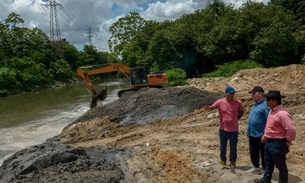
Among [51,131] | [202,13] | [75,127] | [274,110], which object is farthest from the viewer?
[202,13]

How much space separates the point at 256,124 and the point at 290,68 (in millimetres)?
15875

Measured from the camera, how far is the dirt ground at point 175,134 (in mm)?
7508

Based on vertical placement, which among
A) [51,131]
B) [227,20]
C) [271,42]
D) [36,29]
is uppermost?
[36,29]

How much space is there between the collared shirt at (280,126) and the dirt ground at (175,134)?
120cm

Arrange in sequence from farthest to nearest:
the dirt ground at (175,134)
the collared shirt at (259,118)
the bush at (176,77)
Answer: the bush at (176,77) < the dirt ground at (175,134) < the collared shirt at (259,118)

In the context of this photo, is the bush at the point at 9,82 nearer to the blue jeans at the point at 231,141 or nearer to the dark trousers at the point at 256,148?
the blue jeans at the point at 231,141

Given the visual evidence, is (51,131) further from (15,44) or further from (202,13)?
(15,44)

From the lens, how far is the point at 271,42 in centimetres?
2762

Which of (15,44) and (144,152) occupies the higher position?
(15,44)

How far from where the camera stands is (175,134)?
11.1 meters

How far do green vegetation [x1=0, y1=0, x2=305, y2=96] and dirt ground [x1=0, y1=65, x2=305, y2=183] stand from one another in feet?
24.5

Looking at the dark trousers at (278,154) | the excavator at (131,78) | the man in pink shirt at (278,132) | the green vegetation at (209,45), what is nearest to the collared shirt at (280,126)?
the man in pink shirt at (278,132)

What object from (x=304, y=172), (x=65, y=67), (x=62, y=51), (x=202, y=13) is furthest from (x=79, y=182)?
(x=62, y=51)

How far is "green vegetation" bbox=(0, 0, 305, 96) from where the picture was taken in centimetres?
2845
